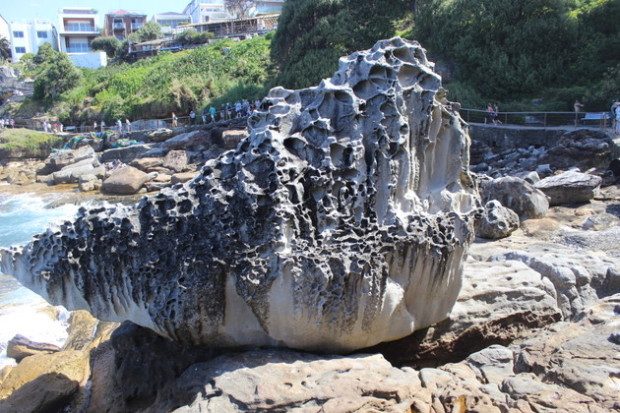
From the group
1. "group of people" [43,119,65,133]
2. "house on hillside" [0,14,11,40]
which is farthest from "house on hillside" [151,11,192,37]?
"group of people" [43,119,65,133]

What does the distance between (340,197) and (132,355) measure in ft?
7.35

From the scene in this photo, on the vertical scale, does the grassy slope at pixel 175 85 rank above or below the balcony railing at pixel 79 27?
below

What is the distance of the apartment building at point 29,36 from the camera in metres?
57.7

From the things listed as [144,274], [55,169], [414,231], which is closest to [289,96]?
[414,231]

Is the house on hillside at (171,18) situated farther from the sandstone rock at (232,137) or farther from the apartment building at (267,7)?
the sandstone rock at (232,137)

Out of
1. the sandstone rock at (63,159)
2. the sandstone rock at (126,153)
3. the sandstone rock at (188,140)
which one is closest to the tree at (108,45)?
the sandstone rock at (63,159)

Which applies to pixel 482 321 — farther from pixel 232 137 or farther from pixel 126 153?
pixel 126 153

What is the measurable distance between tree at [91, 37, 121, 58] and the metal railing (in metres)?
43.7

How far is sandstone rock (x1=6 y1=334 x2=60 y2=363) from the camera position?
675 cm

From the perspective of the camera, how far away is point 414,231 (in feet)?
12.9

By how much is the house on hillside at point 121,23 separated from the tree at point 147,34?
9.67m

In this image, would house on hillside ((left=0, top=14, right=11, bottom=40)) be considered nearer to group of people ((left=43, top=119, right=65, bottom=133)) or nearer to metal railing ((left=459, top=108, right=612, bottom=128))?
group of people ((left=43, top=119, right=65, bottom=133))

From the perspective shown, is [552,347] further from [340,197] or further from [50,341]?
[50,341]

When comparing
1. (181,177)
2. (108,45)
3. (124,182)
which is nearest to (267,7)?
(108,45)
